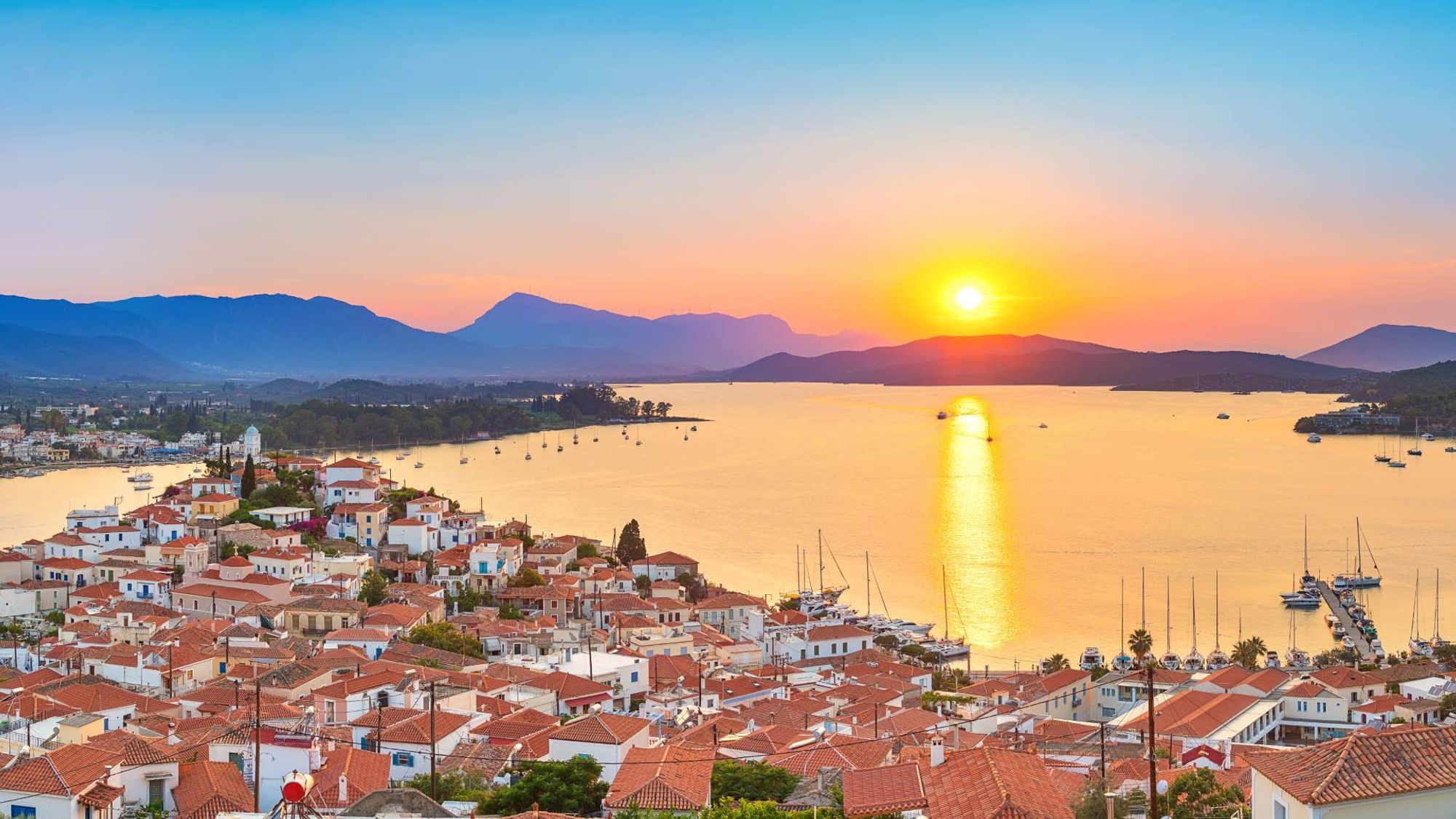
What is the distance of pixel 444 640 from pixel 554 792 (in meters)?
7.73

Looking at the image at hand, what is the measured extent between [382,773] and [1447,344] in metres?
199

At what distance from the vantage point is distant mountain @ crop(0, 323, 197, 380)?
148250 millimetres

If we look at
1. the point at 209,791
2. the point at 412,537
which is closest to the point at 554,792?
the point at 209,791

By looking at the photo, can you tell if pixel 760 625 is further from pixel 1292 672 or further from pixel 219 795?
pixel 219 795

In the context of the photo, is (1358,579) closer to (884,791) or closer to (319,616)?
(319,616)

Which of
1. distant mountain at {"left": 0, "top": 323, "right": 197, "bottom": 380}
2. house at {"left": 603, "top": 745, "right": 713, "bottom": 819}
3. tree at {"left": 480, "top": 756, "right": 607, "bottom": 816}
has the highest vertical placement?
distant mountain at {"left": 0, "top": 323, "right": 197, "bottom": 380}

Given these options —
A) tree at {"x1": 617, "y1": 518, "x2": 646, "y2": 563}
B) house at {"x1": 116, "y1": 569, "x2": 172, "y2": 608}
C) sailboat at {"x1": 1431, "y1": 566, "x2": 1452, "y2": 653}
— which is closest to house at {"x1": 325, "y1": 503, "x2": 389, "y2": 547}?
house at {"x1": 116, "y1": 569, "x2": 172, "y2": 608}

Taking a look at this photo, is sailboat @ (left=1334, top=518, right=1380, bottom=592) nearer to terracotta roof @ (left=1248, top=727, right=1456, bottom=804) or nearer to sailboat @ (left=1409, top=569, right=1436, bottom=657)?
sailboat @ (left=1409, top=569, right=1436, bottom=657)

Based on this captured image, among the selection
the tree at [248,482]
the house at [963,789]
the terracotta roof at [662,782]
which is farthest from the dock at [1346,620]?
the tree at [248,482]

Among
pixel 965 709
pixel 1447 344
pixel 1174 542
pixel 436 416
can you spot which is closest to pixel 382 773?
pixel 965 709

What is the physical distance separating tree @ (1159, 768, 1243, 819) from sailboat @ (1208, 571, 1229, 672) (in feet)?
31.4

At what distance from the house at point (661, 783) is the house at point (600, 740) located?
14.6 inches

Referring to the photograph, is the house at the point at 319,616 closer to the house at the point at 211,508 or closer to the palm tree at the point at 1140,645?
the house at the point at 211,508

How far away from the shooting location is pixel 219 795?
6277 millimetres
